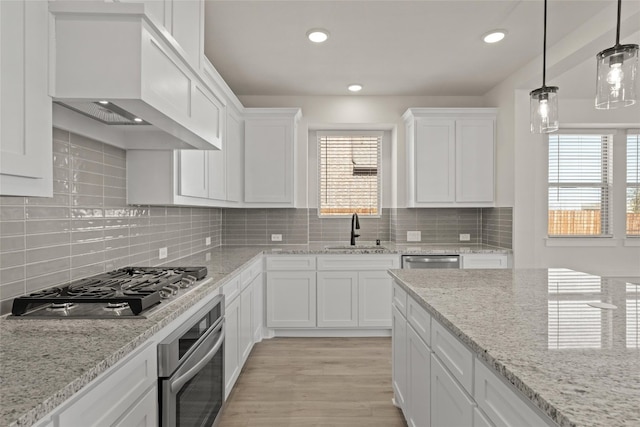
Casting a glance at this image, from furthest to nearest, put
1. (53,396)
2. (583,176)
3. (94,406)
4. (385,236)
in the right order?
1. (385,236)
2. (583,176)
3. (94,406)
4. (53,396)

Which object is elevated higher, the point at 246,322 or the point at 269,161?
the point at 269,161

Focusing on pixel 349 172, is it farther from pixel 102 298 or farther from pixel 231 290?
pixel 102 298

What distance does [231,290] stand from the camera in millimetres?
2561

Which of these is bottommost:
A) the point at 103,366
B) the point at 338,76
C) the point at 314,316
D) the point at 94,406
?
the point at 314,316

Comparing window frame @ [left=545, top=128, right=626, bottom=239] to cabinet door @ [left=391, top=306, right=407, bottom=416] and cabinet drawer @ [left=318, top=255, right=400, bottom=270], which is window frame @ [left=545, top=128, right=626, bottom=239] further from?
cabinet door @ [left=391, top=306, right=407, bottom=416]

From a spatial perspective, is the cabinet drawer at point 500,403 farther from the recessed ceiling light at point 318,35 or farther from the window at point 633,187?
the window at point 633,187

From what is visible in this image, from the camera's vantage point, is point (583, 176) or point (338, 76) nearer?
point (338, 76)

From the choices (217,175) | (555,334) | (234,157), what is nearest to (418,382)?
(555,334)

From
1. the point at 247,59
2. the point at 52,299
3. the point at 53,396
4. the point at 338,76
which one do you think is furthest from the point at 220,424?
the point at 338,76

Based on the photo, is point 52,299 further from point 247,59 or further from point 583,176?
point 583,176

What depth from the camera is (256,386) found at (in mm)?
2824

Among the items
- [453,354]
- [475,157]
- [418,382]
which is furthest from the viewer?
[475,157]

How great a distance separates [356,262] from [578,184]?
2.81 metres

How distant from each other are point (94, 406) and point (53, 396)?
0.22 metres
